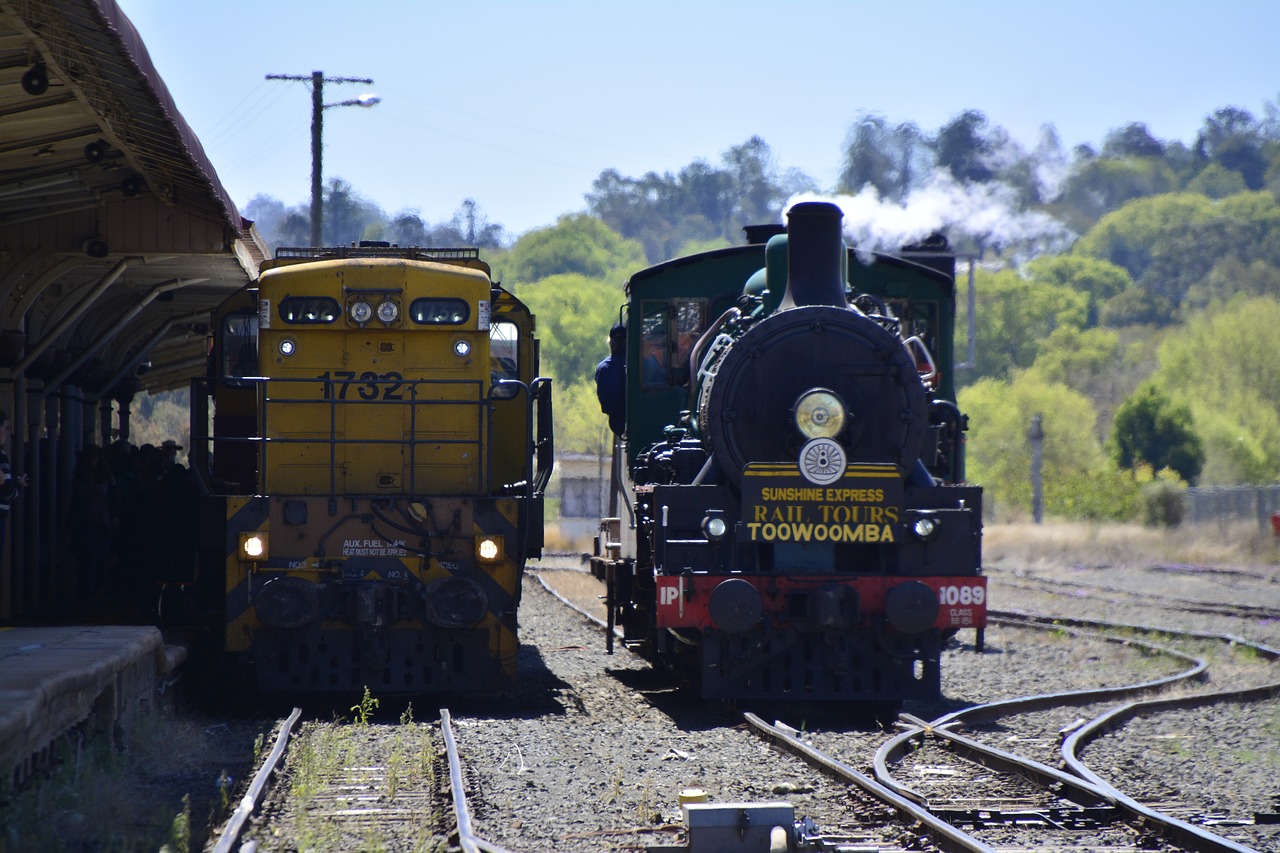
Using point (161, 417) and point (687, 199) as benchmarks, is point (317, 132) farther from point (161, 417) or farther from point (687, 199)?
point (687, 199)

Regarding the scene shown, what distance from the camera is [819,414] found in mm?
9641

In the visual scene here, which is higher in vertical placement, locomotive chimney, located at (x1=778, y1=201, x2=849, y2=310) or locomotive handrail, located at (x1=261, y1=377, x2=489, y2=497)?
locomotive chimney, located at (x1=778, y1=201, x2=849, y2=310)

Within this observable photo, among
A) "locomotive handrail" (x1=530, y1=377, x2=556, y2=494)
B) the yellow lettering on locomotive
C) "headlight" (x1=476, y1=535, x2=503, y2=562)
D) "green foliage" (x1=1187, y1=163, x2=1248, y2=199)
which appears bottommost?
"headlight" (x1=476, y1=535, x2=503, y2=562)

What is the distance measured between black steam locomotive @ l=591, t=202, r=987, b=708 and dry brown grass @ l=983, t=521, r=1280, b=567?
2234 centimetres

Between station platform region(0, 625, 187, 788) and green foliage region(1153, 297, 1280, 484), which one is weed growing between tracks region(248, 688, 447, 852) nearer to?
station platform region(0, 625, 187, 788)

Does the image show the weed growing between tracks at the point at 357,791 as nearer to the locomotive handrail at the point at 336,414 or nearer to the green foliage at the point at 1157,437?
the locomotive handrail at the point at 336,414

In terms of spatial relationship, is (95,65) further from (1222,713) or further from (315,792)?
(1222,713)

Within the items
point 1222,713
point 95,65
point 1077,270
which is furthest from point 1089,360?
point 95,65

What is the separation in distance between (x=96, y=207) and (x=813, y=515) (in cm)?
602

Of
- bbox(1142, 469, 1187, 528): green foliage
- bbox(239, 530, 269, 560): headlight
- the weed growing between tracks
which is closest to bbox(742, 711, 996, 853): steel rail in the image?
the weed growing between tracks

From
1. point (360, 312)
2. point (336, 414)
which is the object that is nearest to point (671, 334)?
point (360, 312)

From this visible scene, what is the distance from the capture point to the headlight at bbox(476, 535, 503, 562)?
10102mm

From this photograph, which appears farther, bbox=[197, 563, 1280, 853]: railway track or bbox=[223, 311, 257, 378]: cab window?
bbox=[223, 311, 257, 378]: cab window

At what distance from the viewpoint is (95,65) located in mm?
7285
